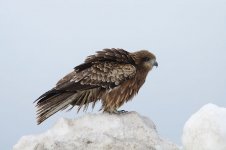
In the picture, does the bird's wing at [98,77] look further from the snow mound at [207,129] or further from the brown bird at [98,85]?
the snow mound at [207,129]

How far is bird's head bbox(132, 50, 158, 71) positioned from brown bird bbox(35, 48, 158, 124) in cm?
6

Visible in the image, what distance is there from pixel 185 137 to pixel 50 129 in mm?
2751

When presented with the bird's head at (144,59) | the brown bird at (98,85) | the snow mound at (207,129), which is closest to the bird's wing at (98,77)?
the brown bird at (98,85)

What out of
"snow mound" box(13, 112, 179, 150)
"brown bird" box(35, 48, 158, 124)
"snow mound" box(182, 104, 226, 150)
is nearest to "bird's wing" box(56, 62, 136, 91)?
"brown bird" box(35, 48, 158, 124)

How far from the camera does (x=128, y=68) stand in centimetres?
1134

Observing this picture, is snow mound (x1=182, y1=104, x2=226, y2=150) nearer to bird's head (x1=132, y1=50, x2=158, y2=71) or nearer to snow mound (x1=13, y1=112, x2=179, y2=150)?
snow mound (x1=13, y1=112, x2=179, y2=150)

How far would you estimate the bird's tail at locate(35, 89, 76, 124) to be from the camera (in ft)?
36.4

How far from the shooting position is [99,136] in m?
10.3

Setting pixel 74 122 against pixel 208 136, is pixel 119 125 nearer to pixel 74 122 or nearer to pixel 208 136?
pixel 74 122

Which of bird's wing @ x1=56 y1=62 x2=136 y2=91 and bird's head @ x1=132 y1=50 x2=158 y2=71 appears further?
bird's head @ x1=132 y1=50 x2=158 y2=71

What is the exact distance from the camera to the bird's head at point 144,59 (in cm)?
1159

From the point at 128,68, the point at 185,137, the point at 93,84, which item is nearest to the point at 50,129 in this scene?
the point at 93,84

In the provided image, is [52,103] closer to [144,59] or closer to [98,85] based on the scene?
[98,85]

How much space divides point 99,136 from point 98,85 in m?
1.25
